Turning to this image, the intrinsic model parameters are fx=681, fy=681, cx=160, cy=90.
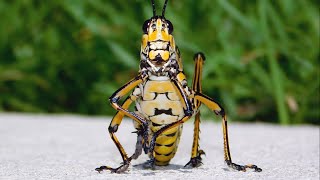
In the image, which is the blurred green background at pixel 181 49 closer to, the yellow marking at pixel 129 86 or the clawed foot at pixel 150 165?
the clawed foot at pixel 150 165

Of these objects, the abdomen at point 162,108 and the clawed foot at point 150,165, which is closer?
the abdomen at point 162,108

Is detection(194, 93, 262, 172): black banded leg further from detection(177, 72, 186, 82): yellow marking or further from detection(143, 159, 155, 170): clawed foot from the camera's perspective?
detection(143, 159, 155, 170): clawed foot

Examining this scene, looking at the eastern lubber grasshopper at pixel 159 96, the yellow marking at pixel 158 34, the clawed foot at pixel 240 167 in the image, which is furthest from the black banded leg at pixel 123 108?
the clawed foot at pixel 240 167

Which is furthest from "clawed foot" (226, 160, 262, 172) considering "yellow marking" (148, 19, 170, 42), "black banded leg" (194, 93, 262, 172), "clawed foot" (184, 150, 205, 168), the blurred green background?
the blurred green background

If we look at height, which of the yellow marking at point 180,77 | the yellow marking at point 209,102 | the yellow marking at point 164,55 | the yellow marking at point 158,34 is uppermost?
the yellow marking at point 158,34

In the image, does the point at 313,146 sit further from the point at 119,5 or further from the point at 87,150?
the point at 119,5

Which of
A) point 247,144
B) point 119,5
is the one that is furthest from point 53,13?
point 247,144

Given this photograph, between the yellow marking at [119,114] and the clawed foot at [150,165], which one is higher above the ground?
the yellow marking at [119,114]

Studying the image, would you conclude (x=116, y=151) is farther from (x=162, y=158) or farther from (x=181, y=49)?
(x=181, y=49)
